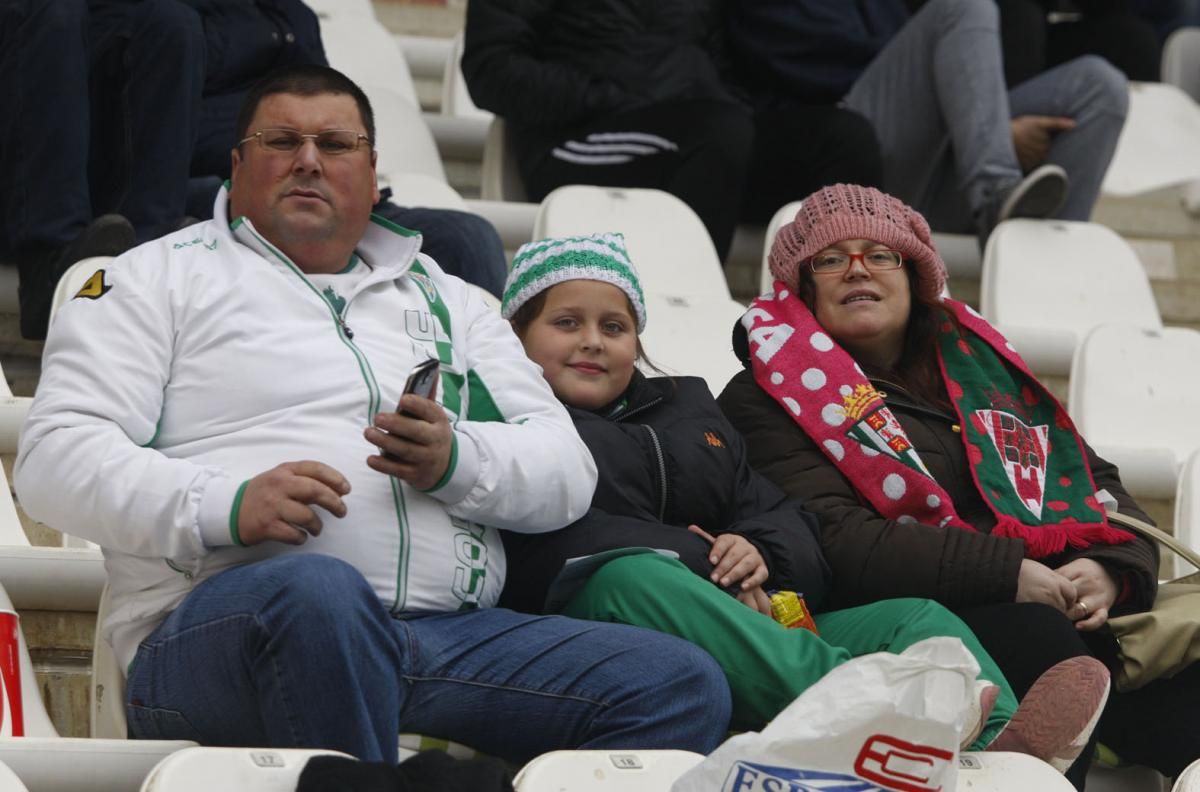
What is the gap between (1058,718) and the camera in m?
2.35

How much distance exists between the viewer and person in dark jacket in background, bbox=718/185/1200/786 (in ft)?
8.88

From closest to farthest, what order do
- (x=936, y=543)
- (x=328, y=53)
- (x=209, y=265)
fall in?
(x=209, y=265) < (x=936, y=543) < (x=328, y=53)

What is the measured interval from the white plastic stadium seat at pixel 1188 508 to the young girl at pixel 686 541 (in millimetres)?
738

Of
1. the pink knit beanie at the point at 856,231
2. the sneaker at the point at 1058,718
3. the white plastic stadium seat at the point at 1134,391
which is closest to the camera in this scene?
the sneaker at the point at 1058,718

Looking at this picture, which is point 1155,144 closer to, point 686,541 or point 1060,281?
point 1060,281

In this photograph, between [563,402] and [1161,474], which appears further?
[1161,474]

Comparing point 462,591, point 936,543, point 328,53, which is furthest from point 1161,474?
point 328,53

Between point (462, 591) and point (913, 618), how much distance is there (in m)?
0.55

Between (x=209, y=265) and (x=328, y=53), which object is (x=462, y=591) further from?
(x=328, y=53)

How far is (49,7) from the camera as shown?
334 centimetres

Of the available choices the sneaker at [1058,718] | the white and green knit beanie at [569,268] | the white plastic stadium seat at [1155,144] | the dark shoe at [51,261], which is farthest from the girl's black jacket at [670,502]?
the white plastic stadium seat at [1155,144]

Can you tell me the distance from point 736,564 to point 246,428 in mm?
619

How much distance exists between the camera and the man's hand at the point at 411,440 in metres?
2.26

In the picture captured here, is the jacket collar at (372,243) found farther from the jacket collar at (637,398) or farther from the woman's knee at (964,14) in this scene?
the woman's knee at (964,14)
